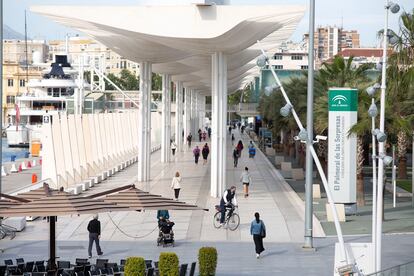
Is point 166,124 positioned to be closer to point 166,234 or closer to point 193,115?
point 166,234

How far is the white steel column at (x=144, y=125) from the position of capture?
43688 mm

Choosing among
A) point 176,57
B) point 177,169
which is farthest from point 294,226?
point 177,169

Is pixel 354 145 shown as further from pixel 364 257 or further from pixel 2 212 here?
pixel 2 212

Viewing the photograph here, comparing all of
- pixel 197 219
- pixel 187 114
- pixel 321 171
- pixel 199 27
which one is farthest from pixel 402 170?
pixel 187 114

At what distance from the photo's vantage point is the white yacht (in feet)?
339

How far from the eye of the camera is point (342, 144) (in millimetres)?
31734

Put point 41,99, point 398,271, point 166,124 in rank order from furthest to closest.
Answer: point 41,99
point 166,124
point 398,271

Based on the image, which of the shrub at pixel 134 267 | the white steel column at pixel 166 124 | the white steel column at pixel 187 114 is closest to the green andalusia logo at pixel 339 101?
the shrub at pixel 134 267

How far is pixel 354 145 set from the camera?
31875 millimetres

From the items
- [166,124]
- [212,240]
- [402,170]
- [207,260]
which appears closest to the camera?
[207,260]

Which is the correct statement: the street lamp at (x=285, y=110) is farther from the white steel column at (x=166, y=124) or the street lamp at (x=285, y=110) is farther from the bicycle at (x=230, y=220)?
the white steel column at (x=166, y=124)

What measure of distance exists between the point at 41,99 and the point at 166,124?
46.8 metres

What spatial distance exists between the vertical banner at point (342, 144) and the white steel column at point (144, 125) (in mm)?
13673

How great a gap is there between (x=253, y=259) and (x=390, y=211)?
11314 mm
